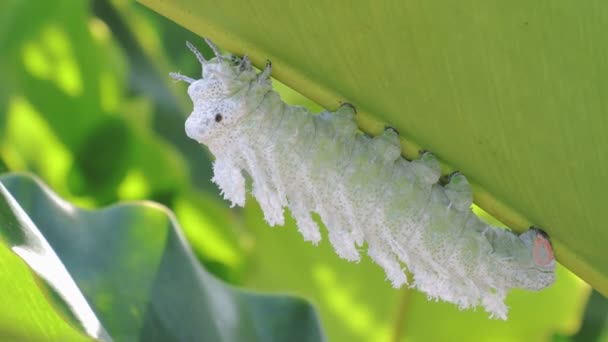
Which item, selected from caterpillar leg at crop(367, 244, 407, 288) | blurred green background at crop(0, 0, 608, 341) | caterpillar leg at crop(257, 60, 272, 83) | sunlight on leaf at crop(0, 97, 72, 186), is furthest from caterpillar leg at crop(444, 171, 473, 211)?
sunlight on leaf at crop(0, 97, 72, 186)

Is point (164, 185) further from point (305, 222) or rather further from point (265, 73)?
point (265, 73)

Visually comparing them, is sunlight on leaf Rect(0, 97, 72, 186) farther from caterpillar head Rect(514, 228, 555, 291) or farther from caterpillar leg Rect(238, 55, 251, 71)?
caterpillar head Rect(514, 228, 555, 291)

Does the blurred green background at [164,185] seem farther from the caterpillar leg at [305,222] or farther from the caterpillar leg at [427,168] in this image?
the caterpillar leg at [427,168]

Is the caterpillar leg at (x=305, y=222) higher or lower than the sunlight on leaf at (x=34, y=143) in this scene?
higher

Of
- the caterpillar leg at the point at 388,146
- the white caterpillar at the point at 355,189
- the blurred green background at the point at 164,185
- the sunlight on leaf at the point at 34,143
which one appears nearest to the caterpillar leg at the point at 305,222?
the white caterpillar at the point at 355,189

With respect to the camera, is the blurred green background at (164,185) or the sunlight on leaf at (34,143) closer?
the blurred green background at (164,185)

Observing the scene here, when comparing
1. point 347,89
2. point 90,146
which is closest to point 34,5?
point 90,146
